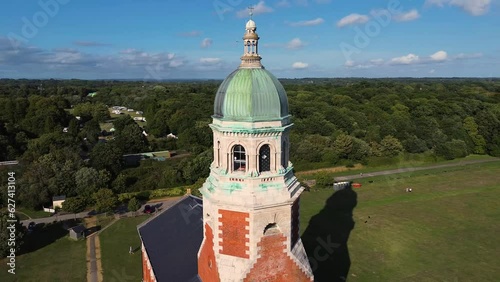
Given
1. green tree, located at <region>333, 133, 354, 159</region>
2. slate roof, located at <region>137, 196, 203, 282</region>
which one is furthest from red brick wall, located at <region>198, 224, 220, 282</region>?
green tree, located at <region>333, 133, 354, 159</region>

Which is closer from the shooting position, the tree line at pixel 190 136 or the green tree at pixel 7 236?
the green tree at pixel 7 236

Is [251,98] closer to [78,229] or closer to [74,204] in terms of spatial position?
[78,229]

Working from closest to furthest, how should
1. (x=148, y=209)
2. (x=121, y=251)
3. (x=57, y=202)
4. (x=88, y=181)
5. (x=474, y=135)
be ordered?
1. (x=121, y=251)
2. (x=57, y=202)
3. (x=148, y=209)
4. (x=88, y=181)
5. (x=474, y=135)

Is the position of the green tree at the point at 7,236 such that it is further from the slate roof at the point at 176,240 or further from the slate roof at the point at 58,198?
the slate roof at the point at 176,240

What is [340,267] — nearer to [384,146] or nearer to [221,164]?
[221,164]

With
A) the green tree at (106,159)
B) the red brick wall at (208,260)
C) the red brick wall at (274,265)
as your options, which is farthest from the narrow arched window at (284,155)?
Result: the green tree at (106,159)

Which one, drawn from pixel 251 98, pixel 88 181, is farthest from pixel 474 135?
pixel 251 98

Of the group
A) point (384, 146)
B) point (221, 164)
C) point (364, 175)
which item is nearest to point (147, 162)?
point (364, 175)
